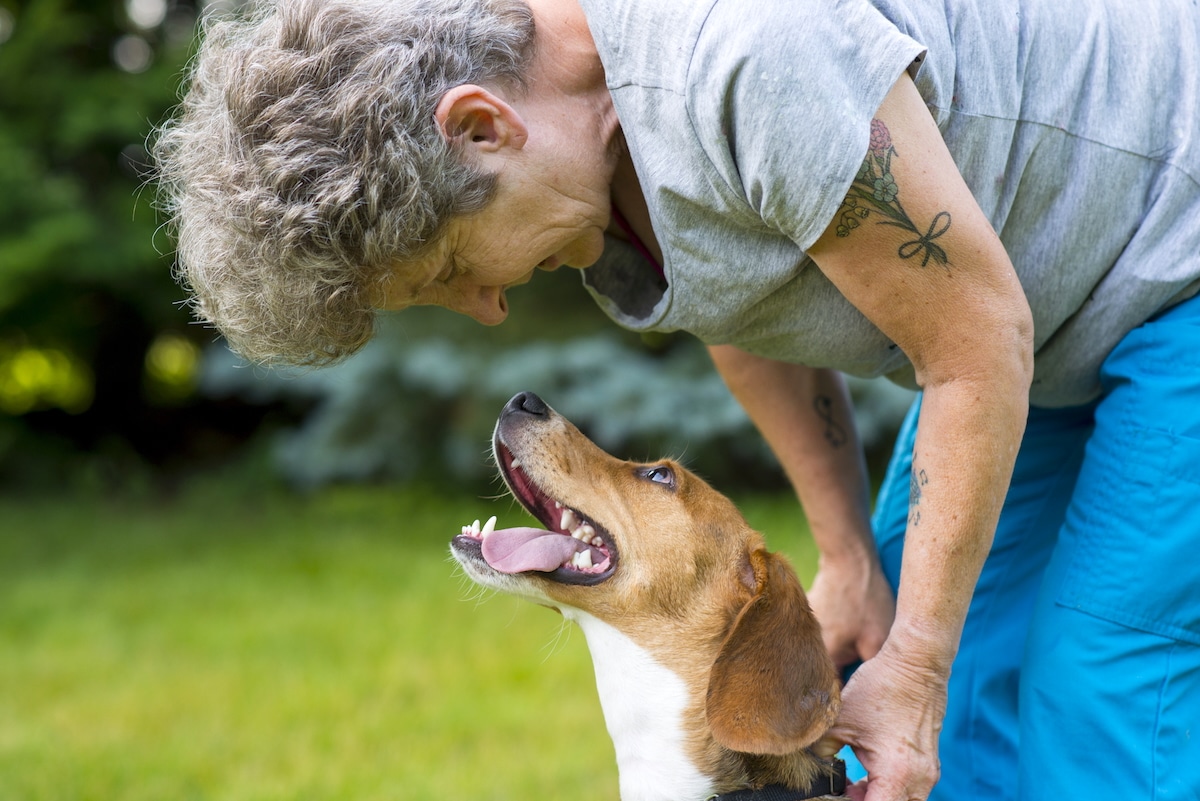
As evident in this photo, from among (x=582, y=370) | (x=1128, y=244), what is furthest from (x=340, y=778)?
(x=582, y=370)

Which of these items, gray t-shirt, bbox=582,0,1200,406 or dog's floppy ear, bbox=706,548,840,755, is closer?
gray t-shirt, bbox=582,0,1200,406

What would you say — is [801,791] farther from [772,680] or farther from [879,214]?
[879,214]

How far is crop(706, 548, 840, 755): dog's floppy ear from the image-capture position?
2217 mm

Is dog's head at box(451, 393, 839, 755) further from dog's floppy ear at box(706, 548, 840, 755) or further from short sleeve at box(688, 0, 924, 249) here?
short sleeve at box(688, 0, 924, 249)

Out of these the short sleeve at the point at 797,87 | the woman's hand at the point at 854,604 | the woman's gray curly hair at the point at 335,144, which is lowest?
the woman's hand at the point at 854,604

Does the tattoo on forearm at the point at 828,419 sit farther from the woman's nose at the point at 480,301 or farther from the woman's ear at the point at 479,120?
the woman's ear at the point at 479,120

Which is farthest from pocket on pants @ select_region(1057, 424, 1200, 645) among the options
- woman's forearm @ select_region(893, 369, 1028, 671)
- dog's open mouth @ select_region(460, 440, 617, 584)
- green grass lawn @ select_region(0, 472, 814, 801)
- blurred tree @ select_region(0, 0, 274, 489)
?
blurred tree @ select_region(0, 0, 274, 489)

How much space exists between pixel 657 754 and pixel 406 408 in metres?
5.35

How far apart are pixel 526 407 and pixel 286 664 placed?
304cm

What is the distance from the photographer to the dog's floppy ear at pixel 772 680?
87.3 inches

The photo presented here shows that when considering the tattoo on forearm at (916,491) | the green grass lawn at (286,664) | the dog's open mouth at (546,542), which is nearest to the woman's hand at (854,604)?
the dog's open mouth at (546,542)

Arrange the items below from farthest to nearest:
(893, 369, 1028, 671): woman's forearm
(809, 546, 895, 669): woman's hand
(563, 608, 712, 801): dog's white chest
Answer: (809, 546, 895, 669): woman's hand < (563, 608, 712, 801): dog's white chest < (893, 369, 1028, 671): woman's forearm

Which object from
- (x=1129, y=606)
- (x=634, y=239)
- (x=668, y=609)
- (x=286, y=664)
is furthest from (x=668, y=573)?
(x=286, y=664)

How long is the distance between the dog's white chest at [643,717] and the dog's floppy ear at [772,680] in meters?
0.16
